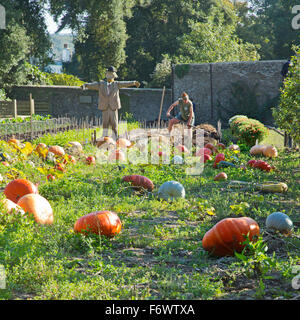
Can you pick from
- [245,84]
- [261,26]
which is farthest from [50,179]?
[261,26]

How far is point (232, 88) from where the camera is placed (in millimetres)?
20516

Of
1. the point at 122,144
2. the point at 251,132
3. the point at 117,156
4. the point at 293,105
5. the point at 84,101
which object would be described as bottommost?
the point at 117,156

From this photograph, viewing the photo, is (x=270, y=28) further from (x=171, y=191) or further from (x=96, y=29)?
(x=171, y=191)

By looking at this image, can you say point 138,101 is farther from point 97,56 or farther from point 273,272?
point 273,272

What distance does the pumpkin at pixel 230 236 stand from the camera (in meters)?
4.29

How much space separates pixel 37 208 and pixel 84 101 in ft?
67.1

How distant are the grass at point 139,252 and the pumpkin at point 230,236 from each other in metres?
0.12

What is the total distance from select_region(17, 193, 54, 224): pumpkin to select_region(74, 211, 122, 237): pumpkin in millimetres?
589

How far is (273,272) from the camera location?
379 cm

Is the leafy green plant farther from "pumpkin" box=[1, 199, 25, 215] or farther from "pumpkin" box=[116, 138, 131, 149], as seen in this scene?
"pumpkin" box=[116, 138, 131, 149]

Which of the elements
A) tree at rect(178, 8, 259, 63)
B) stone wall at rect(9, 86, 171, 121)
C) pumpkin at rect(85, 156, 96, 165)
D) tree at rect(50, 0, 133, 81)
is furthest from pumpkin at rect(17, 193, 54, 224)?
tree at rect(50, 0, 133, 81)

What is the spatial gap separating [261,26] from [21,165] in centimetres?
3336

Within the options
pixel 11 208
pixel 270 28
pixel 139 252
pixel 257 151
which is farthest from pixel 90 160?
pixel 270 28

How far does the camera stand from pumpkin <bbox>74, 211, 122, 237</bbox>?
4.77m
